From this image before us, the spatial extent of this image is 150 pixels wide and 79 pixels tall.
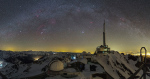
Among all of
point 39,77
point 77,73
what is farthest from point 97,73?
point 39,77

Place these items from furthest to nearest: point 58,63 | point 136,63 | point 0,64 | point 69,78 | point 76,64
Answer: point 136,63 < point 0,64 < point 76,64 < point 58,63 < point 69,78

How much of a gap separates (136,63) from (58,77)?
143 feet

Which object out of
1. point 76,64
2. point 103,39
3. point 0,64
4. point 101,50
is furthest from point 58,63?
point 103,39

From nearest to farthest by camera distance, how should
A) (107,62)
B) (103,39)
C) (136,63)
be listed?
(107,62), (136,63), (103,39)

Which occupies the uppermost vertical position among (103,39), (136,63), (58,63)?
(103,39)

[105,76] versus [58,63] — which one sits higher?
[58,63]

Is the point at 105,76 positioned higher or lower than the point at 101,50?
lower

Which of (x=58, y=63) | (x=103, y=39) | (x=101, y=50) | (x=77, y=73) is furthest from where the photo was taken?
(x=103, y=39)

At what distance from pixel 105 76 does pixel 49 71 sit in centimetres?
1398

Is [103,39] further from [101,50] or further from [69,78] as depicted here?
[69,78]

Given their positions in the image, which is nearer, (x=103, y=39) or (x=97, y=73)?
(x=97, y=73)

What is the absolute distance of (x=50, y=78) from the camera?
1961cm

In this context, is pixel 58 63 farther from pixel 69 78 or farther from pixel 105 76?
pixel 105 76

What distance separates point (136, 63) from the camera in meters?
46.1
